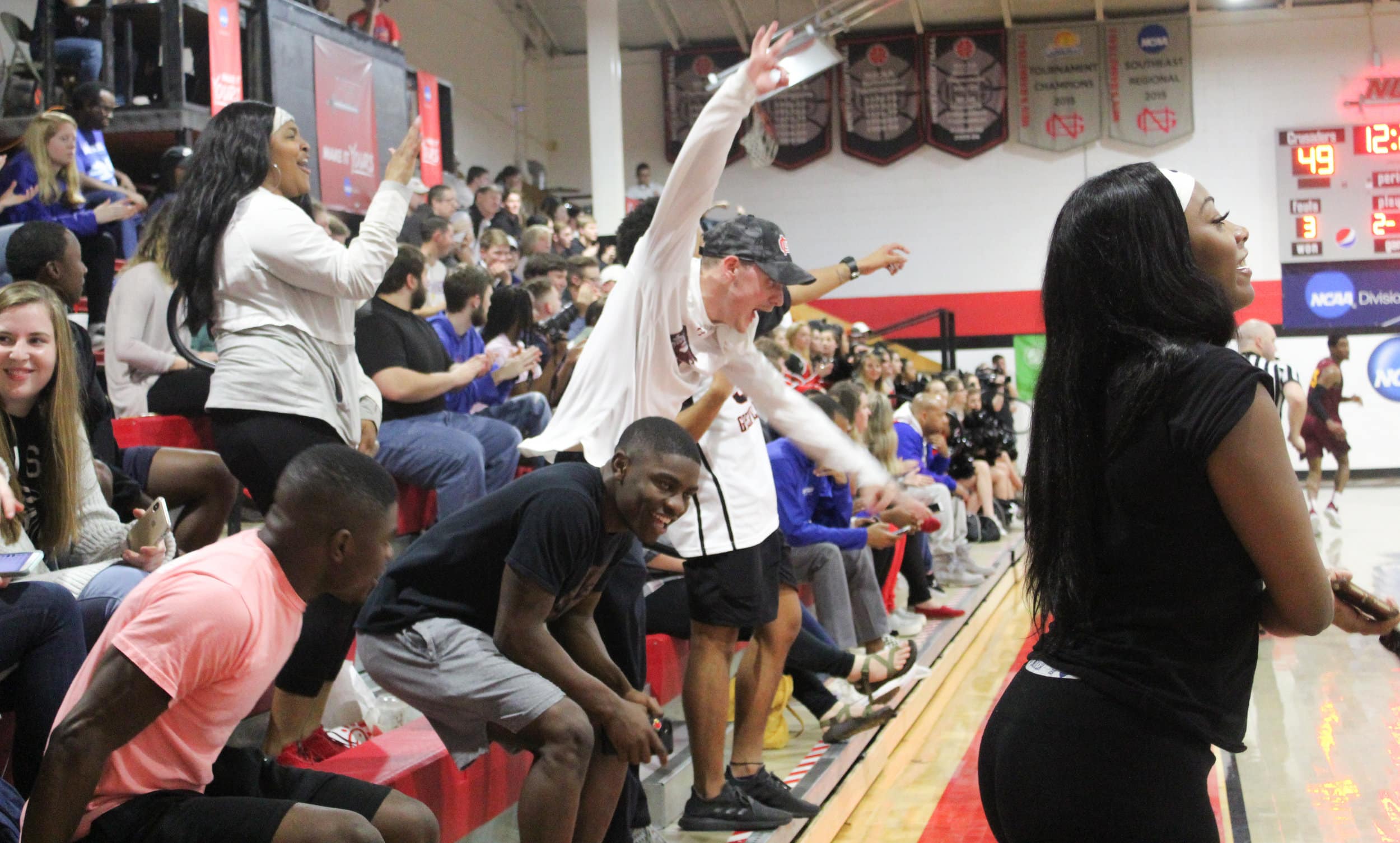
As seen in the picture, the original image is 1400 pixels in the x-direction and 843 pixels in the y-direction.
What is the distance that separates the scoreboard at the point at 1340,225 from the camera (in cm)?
1605

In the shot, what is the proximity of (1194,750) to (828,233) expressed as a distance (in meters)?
16.7

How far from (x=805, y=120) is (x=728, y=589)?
15.2 meters

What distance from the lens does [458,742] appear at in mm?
2613

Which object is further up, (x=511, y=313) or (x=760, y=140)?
(x=760, y=140)

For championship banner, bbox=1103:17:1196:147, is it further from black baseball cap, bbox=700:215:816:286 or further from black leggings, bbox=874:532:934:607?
black baseball cap, bbox=700:215:816:286

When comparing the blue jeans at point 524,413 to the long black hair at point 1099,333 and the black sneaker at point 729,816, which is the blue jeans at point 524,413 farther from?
the long black hair at point 1099,333

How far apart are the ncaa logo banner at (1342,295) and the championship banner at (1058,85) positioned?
325 cm

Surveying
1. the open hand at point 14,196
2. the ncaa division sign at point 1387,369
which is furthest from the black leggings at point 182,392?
the ncaa division sign at point 1387,369

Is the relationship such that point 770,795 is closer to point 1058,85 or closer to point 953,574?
point 953,574

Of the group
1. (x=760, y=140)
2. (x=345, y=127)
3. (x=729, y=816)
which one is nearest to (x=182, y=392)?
(x=729, y=816)

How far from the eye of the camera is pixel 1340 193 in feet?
53.3

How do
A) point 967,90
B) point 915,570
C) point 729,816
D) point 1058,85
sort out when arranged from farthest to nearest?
point 967,90
point 1058,85
point 915,570
point 729,816

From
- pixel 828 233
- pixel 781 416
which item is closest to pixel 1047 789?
pixel 781 416

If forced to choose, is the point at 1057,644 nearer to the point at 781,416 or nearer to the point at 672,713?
the point at 781,416
